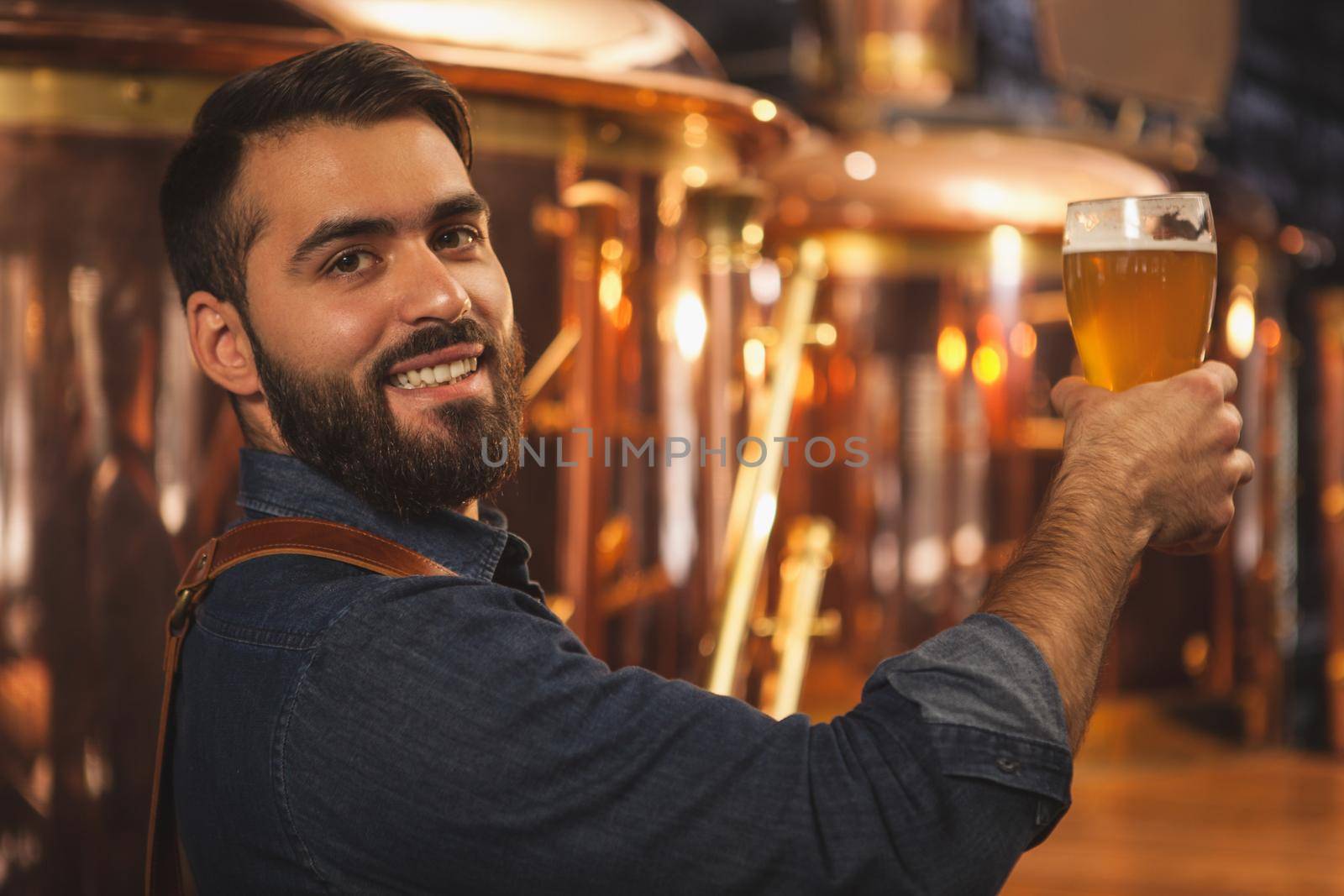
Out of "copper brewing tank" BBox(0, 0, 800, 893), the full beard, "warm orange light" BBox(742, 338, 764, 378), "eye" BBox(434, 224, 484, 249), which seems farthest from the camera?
"warm orange light" BBox(742, 338, 764, 378)

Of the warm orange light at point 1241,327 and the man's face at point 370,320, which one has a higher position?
the man's face at point 370,320

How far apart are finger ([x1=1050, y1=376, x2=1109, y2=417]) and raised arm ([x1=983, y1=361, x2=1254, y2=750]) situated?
1 cm

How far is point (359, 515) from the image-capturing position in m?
1.32

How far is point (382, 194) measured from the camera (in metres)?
1.30

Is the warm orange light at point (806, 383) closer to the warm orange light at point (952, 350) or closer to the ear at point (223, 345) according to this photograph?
the warm orange light at point (952, 350)

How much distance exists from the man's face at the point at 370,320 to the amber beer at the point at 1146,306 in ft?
1.84

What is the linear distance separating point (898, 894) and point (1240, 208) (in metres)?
4.93

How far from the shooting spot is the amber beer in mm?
1187

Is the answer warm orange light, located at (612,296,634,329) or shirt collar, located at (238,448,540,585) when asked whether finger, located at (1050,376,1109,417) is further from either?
warm orange light, located at (612,296,634,329)

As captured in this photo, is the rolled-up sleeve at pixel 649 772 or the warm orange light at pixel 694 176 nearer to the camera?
the rolled-up sleeve at pixel 649 772

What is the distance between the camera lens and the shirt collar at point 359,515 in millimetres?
1318

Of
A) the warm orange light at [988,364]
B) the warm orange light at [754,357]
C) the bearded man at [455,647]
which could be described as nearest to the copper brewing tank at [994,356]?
the warm orange light at [988,364]

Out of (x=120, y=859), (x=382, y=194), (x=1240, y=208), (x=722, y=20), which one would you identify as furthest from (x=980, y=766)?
(x=722, y=20)

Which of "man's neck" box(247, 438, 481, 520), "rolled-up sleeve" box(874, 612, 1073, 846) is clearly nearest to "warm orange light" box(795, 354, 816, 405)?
"man's neck" box(247, 438, 481, 520)
